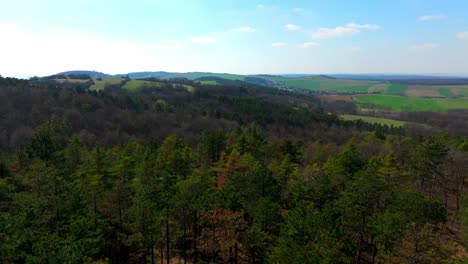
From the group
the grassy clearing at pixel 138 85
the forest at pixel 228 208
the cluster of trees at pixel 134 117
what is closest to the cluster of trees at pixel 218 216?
the forest at pixel 228 208

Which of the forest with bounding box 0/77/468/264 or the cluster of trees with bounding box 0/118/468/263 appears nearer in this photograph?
the cluster of trees with bounding box 0/118/468/263

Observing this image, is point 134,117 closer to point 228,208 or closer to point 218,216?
point 228,208

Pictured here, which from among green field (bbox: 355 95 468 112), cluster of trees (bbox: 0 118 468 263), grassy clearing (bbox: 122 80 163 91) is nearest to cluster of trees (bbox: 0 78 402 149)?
grassy clearing (bbox: 122 80 163 91)

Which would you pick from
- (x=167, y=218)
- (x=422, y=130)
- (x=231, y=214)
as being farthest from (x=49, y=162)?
(x=422, y=130)

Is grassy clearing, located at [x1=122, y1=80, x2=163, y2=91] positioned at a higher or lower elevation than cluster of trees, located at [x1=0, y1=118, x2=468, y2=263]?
higher

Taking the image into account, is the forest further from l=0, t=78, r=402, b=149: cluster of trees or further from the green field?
the green field

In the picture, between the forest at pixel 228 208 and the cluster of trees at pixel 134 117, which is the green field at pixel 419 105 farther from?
the forest at pixel 228 208

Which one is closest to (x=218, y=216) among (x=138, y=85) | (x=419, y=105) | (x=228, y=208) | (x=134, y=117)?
(x=228, y=208)

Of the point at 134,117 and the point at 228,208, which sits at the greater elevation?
the point at 228,208
